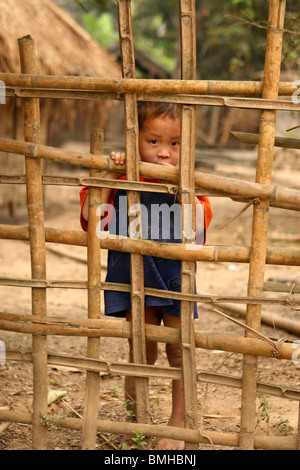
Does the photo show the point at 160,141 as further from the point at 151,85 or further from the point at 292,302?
the point at 292,302

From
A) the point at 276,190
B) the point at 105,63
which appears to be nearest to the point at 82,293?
the point at 276,190

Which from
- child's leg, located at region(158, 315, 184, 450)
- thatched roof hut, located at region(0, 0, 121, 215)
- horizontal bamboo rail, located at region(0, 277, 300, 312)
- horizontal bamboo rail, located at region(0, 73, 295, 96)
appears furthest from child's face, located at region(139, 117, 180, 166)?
thatched roof hut, located at region(0, 0, 121, 215)

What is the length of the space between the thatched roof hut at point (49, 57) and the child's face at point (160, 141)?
4071 millimetres

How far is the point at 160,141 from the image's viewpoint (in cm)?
241

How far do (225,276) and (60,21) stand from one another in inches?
198

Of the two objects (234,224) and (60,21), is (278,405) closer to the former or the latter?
(234,224)

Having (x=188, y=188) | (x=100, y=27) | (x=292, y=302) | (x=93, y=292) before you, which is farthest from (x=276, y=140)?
(x=100, y=27)

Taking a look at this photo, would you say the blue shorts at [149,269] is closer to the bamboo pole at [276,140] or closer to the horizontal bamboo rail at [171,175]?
the horizontal bamboo rail at [171,175]

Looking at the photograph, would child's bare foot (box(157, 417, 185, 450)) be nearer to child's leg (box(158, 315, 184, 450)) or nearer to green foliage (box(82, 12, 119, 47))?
child's leg (box(158, 315, 184, 450))

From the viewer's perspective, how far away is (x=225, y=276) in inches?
230

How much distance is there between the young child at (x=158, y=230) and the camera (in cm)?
238

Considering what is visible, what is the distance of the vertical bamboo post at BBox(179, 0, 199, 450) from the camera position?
2088 mm

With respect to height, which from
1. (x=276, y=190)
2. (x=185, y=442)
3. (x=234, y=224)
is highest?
(x=234, y=224)

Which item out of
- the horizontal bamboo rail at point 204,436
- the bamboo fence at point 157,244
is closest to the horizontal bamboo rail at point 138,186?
the bamboo fence at point 157,244
